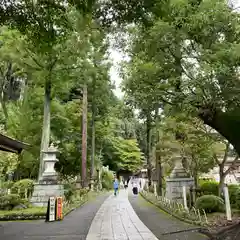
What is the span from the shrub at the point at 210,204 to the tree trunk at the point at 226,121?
5.42 meters

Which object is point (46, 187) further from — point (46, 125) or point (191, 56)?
point (191, 56)

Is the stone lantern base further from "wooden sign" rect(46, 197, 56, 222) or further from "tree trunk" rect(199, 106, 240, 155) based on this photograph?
"tree trunk" rect(199, 106, 240, 155)

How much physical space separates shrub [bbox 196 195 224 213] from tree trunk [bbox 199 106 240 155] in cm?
542

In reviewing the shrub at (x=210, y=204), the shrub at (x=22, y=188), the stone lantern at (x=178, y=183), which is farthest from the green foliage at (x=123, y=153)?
the shrub at (x=210, y=204)

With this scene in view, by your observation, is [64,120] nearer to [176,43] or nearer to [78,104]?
[78,104]

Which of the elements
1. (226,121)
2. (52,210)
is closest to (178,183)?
(52,210)

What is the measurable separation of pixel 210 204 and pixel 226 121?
5.86m

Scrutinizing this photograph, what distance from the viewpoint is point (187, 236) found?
25.0 feet

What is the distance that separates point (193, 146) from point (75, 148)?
16.2m

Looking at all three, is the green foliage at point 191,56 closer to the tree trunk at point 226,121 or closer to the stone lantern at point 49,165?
the tree trunk at point 226,121

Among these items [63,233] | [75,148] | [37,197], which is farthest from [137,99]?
[75,148]

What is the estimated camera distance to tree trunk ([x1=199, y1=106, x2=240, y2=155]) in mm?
6770

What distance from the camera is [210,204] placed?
38.6 ft

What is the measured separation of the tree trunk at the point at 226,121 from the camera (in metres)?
6.77
